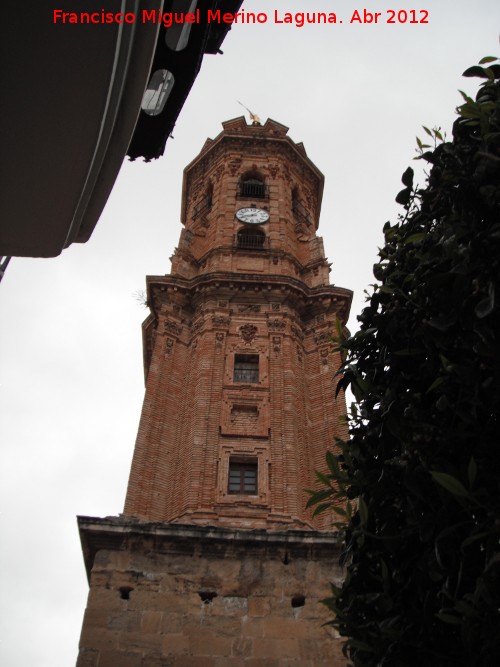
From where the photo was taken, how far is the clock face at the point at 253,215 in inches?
1135

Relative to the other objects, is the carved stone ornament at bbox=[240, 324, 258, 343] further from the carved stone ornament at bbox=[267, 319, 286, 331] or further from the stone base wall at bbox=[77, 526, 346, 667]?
the stone base wall at bbox=[77, 526, 346, 667]

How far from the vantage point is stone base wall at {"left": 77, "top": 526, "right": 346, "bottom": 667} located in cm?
1334

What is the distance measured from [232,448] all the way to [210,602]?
17.6 ft

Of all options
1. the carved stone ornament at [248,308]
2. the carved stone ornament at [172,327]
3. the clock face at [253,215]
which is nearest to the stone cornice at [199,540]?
the carved stone ornament at [172,327]

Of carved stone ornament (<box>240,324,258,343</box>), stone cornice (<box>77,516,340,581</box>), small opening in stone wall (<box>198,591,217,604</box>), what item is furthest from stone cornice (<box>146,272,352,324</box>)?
small opening in stone wall (<box>198,591,217,604</box>)

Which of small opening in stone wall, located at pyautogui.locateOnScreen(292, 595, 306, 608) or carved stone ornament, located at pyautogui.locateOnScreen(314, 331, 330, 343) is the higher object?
carved stone ornament, located at pyautogui.locateOnScreen(314, 331, 330, 343)

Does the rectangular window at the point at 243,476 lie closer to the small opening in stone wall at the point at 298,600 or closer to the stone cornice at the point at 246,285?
the small opening in stone wall at the point at 298,600

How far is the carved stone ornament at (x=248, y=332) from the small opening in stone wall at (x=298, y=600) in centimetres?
1005

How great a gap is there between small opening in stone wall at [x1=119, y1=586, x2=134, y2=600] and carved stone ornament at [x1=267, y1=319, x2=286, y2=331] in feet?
35.3

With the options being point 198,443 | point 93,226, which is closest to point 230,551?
point 198,443

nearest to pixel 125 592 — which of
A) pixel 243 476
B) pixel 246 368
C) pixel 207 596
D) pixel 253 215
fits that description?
pixel 207 596

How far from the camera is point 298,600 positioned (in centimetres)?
1428

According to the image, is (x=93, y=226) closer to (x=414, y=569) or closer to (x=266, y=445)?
(x=414, y=569)

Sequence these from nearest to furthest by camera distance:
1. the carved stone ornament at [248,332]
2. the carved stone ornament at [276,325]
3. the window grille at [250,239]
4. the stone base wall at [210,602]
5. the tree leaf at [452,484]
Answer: the tree leaf at [452,484], the stone base wall at [210,602], the carved stone ornament at [248,332], the carved stone ornament at [276,325], the window grille at [250,239]
